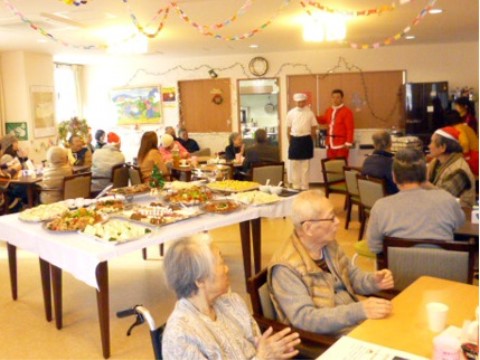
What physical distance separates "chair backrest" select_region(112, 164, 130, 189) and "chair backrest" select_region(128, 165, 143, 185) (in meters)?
0.07

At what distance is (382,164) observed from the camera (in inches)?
203

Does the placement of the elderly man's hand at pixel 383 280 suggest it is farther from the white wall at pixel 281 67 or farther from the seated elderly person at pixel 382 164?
the white wall at pixel 281 67

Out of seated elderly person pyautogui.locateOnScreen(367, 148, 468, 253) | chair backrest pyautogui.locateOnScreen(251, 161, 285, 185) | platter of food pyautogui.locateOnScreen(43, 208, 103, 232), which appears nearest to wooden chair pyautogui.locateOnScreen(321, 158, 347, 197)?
chair backrest pyautogui.locateOnScreen(251, 161, 285, 185)

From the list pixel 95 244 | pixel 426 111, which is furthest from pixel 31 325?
pixel 426 111

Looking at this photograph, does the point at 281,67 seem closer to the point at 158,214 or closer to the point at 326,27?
the point at 326,27

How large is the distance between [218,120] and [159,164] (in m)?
4.81

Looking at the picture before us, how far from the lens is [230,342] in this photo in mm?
1862

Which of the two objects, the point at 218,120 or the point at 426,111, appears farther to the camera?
the point at 218,120

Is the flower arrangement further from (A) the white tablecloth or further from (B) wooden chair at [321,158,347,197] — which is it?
(A) the white tablecloth

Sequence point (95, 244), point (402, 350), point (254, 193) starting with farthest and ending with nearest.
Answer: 1. point (254, 193)
2. point (95, 244)
3. point (402, 350)

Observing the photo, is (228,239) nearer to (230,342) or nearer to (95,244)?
(95,244)

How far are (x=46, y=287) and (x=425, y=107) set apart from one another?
6901mm

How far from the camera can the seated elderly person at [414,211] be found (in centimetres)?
284

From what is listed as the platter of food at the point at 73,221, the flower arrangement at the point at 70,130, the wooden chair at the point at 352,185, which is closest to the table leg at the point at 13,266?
the platter of food at the point at 73,221
